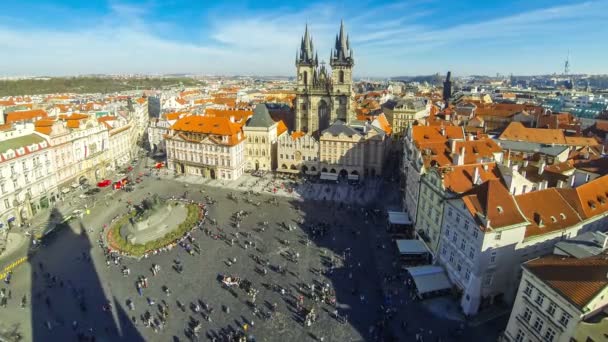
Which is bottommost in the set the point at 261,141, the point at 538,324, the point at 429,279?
the point at 429,279

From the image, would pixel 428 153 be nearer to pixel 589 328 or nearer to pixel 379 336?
pixel 379 336

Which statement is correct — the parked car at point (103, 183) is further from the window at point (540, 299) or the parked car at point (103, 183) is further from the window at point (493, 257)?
the window at point (540, 299)

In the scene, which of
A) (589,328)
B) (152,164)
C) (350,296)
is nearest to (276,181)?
(152,164)

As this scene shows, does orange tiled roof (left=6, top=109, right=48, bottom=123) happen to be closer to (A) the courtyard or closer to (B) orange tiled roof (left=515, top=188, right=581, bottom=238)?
(A) the courtyard

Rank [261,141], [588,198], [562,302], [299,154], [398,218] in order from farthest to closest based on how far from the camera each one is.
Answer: [261,141], [299,154], [398,218], [588,198], [562,302]

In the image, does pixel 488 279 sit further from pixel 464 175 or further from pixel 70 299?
pixel 70 299

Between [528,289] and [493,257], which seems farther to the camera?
[493,257]

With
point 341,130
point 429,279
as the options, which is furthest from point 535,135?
point 429,279
